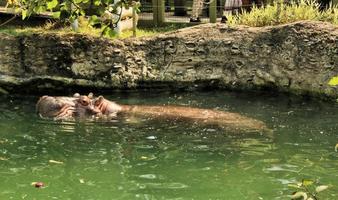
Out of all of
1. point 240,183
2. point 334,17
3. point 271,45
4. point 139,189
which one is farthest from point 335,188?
point 334,17

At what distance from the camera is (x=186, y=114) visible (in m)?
9.15

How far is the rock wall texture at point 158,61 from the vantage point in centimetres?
1127

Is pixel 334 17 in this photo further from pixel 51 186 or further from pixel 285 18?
pixel 51 186

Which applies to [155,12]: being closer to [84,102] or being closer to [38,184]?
[84,102]

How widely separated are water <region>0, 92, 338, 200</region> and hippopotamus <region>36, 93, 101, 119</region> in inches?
8.2

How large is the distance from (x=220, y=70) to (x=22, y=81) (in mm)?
4140

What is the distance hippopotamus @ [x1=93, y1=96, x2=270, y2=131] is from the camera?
864 centimetres

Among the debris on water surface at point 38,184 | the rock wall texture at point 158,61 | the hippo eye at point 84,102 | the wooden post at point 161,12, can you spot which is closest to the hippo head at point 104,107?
the hippo eye at point 84,102

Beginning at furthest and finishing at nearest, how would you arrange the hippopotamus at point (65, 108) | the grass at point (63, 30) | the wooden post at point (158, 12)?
the wooden post at point (158, 12) → the grass at point (63, 30) → the hippopotamus at point (65, 108)

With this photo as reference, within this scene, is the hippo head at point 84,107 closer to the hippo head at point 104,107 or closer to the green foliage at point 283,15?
the hippo head at point 104,107

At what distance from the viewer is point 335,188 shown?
5812mm

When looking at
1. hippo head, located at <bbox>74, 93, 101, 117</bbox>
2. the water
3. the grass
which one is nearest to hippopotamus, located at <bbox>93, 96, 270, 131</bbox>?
hippo head, located at <bbox>74, 93, 101, 117</bbox>

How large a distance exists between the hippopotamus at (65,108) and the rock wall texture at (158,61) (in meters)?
2.16

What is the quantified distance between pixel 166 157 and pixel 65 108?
2.78 metres
